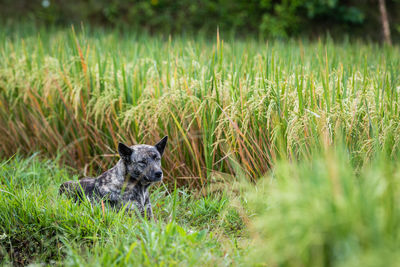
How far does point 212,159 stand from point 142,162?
916 millimetres

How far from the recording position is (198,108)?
405cm

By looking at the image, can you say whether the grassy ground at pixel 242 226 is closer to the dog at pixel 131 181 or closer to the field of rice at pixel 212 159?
the field of rice at pixel 212 159

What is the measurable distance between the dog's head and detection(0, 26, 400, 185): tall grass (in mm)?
505

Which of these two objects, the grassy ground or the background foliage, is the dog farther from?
the background foliage

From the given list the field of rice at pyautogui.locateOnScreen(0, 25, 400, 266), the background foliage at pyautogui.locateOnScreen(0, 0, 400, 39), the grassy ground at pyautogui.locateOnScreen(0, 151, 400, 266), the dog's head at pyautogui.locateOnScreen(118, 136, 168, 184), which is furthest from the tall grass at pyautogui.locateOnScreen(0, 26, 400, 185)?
the background foliage at pyautogui.locateOnScreen(0, 0, 400, 39)

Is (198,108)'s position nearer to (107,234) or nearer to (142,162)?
(142,162)

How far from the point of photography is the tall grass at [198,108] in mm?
3484

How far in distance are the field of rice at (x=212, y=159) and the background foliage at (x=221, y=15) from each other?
6.96 meters

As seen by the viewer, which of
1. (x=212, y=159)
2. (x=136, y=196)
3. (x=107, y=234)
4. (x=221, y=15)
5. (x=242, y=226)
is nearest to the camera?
(x=107, y=234)

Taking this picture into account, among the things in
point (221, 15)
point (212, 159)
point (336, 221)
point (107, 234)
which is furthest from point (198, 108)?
point (221, 15)

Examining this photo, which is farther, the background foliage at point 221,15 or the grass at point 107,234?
the background foliage at point 221,15

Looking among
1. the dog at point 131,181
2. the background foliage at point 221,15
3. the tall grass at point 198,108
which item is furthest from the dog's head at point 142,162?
the background foliage at point 221,15

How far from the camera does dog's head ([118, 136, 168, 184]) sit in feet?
10.5

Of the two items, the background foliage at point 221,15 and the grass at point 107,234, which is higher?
the background foliage at point 221,15
